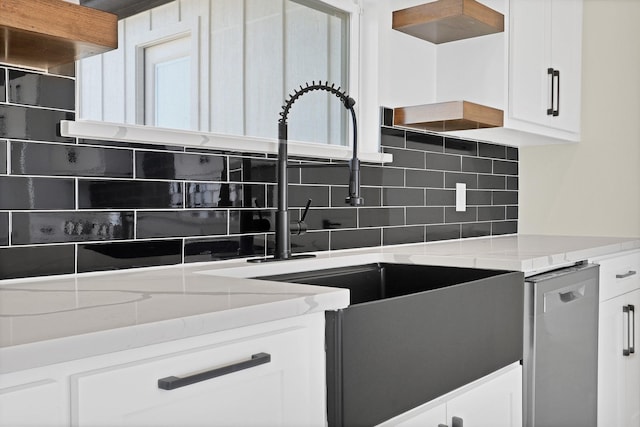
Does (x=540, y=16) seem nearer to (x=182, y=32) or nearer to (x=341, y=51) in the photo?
(x=341, y=51)

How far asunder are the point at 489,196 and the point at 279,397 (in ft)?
7.27

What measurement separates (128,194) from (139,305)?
630 mm

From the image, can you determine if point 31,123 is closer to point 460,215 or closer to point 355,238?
point 355,238

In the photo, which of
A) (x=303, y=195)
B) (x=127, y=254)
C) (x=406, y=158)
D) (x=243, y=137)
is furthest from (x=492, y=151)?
(x=127, y=254)

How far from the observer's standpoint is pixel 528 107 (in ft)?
8.77

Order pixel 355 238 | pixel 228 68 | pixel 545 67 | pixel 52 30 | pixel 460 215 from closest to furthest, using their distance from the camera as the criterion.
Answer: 1. pixel 52 30
2. pixel 228 68
3. pixel 355 238
4. pixel 545 67
5. pixel 460 215

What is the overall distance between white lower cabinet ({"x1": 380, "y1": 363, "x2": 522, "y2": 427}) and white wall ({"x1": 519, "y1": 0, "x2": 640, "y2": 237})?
1532 millimetres

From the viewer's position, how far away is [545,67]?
9.20ft

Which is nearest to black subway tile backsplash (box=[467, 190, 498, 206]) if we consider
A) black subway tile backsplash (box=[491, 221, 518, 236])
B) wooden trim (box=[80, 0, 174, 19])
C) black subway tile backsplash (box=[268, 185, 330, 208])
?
black subway tile backsplash (box=[491, 221, 518, 236])

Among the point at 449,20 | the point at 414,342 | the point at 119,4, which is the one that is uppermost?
the point at 449,20

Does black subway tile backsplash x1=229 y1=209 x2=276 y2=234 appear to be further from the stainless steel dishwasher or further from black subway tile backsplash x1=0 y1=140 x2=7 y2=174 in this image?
the stainless steel dishwasher

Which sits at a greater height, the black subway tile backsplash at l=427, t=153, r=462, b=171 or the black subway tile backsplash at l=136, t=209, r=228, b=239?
the black subway tile backsplash at l=427, t=153, r=462, b=171

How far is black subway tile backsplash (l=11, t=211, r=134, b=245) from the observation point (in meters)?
1.45

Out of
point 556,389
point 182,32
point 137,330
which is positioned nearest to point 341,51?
point 182,32
